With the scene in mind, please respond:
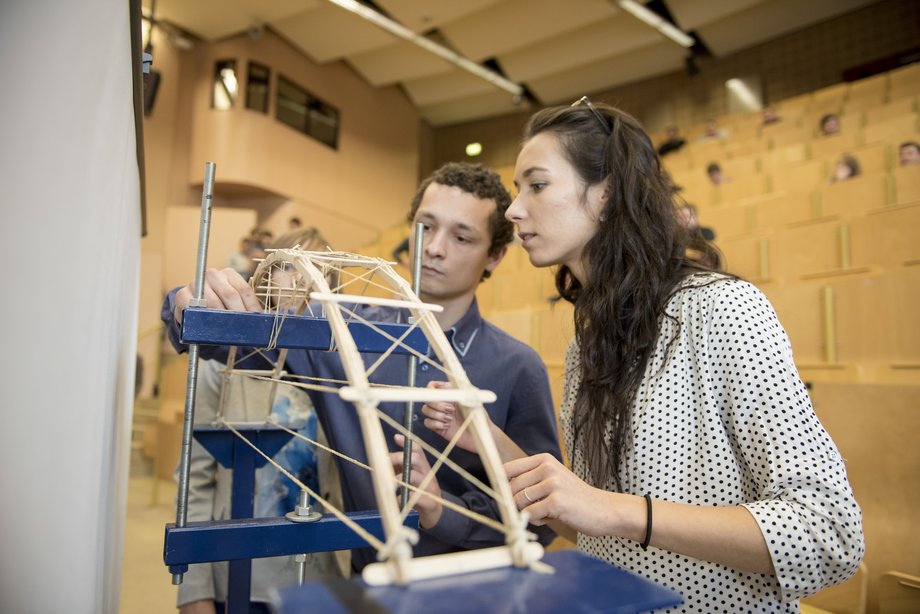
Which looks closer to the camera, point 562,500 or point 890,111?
point 562,500

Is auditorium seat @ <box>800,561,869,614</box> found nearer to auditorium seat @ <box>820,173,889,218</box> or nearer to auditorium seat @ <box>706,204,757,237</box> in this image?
auditorium seat @ <box>820,173,889,218</box>

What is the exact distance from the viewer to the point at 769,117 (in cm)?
677

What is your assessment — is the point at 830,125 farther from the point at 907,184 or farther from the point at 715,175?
the point at 907,184

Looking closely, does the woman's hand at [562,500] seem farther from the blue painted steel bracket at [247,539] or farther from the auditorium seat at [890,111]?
the auditorium seat at [890,111]

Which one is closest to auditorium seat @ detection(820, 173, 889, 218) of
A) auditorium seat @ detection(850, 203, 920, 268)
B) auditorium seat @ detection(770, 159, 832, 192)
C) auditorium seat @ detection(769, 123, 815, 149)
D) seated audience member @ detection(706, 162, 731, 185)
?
auditorium seat @ detection(850, 203, 920, 268)

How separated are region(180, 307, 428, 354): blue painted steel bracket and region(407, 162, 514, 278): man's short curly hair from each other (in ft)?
2.17

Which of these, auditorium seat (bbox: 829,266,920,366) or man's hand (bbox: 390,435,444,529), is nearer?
man's hand (bbox: 390,435,444,529)

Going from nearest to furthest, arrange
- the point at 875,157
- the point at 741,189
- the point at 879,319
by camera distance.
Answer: the point at 879,319, the point at 875,157, the point at 741,189

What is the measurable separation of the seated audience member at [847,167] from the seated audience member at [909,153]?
1.13ft

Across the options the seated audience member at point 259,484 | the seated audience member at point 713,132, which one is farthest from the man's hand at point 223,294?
the seated audience member at point 713,132

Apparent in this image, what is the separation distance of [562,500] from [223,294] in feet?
1.80

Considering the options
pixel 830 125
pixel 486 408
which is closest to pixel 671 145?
pixel 830 125

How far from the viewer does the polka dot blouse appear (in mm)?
734

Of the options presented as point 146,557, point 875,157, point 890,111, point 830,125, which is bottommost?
point 146,557
